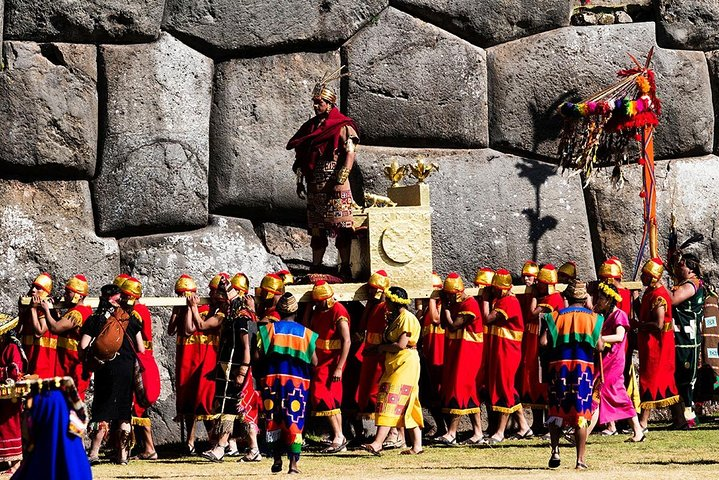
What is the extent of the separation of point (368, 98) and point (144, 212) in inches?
95.5

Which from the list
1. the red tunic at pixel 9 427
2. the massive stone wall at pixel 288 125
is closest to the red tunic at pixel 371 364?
the massive stone wall at pixel 288 125

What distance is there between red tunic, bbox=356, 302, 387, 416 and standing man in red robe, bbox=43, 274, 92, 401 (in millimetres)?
2259

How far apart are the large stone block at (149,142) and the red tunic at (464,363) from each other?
2908 mm

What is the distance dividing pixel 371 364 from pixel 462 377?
2.69 feet

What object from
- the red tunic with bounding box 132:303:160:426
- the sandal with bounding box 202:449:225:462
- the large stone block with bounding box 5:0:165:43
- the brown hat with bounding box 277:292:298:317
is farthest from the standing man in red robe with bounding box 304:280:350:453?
the large stone block with bounding box 5:0:165:43

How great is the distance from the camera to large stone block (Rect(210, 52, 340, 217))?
13781 millimetres

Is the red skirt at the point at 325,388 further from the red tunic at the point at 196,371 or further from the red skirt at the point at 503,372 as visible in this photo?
the red skirt at the point at 503,372

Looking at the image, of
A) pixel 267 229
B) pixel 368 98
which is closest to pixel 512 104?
pixel 368 98

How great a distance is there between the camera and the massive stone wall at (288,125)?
13258 millimetres

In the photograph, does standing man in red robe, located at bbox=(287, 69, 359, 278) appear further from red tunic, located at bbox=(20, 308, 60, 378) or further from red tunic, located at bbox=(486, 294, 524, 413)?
red tunic, located at bbox=(20, 308, 60, 378)

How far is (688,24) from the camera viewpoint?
14.7 metres

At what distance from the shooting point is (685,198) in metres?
14.5

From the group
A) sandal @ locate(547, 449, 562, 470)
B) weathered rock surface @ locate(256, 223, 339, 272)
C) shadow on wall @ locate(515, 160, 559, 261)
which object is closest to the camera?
sandal @ locate(547, 449, 562, 470)

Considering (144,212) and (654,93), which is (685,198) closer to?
(654,93)
